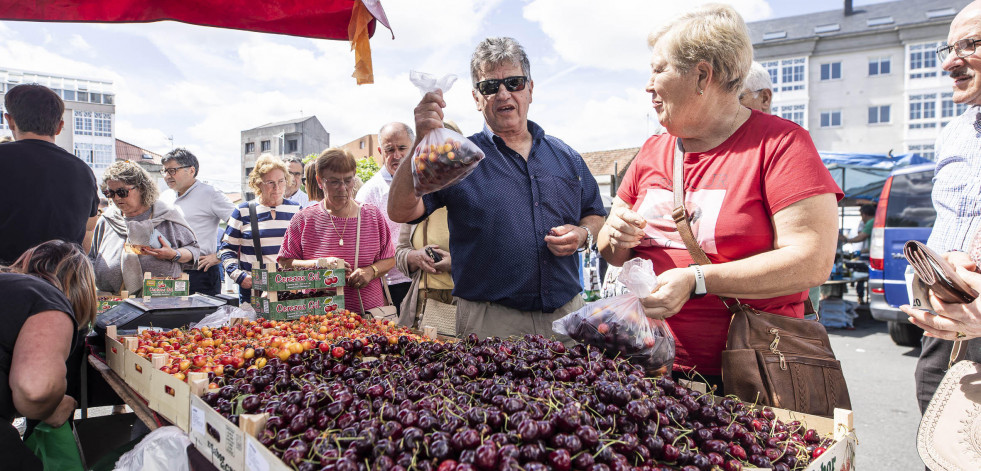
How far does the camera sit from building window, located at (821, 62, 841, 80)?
37312 millimetres

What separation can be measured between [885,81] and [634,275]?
4431 centimetres

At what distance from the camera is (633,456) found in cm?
121

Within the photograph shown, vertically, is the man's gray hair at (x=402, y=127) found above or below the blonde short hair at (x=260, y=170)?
above

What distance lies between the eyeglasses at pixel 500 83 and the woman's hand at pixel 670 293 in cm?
127

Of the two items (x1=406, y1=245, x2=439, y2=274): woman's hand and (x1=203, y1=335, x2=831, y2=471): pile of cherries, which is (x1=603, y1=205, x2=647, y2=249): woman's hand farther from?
(x1=406, y1=245, x2=439, y2=274): woman's hand

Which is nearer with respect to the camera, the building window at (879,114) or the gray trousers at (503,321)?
the gray trousers at (503,321)

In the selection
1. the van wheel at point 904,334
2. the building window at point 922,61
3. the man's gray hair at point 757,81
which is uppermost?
the building window at point 922,61

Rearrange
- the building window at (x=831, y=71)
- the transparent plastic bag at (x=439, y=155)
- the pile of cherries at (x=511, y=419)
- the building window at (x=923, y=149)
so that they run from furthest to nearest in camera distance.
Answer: the building window at (x=831, y=71), the building window at (x=923, y=149), the transparent plastic bag at (x=439, y=155), the pile of cherries at (x=511, y=419)

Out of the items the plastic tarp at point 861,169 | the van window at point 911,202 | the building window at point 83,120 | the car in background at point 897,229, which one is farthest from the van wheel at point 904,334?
the building window at point 83,120

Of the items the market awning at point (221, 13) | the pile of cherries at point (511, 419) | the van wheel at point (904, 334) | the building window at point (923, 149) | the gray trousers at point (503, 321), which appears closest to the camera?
the pile of cherries at point (511, 419)

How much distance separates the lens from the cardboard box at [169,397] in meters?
1.86

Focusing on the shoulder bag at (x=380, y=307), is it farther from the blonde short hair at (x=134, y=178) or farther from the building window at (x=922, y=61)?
the building window at (x=922, y=61)

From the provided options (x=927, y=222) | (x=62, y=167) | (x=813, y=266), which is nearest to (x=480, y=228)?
(x=813, y=266)

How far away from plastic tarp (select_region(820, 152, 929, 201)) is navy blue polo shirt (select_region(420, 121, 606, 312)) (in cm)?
967
